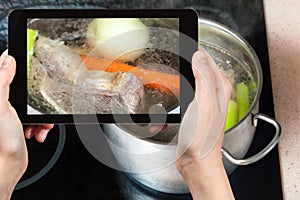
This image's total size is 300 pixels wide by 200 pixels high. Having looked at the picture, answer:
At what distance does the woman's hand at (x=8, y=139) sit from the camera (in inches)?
37.7

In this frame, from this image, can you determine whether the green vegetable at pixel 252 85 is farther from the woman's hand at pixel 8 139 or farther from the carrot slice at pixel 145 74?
the woman's hand at pixel 8 139

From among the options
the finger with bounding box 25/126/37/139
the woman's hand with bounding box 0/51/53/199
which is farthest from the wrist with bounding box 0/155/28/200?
the finger with bounding box 25/126/37/139

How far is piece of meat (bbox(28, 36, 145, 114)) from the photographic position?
0.99 meters

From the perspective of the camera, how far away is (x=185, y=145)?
0.97m

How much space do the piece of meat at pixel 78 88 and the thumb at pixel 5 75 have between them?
0.03 metres

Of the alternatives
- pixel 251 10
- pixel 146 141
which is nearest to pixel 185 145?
→ pixel 146 141

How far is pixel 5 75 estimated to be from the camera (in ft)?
3.14

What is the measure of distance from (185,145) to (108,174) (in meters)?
0.22

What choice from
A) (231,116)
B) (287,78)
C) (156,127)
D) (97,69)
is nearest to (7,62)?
(97,69)

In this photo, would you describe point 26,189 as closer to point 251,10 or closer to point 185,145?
point 185,145

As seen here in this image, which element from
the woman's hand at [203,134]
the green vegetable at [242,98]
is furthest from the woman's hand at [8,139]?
the green vegetable at [242,98]

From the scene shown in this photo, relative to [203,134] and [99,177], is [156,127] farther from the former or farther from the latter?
[99,177]

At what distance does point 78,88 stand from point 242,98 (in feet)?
0.94

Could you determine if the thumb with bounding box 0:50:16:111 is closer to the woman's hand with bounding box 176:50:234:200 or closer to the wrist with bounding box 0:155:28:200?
the wrist with bounding box 0:155:28:200
